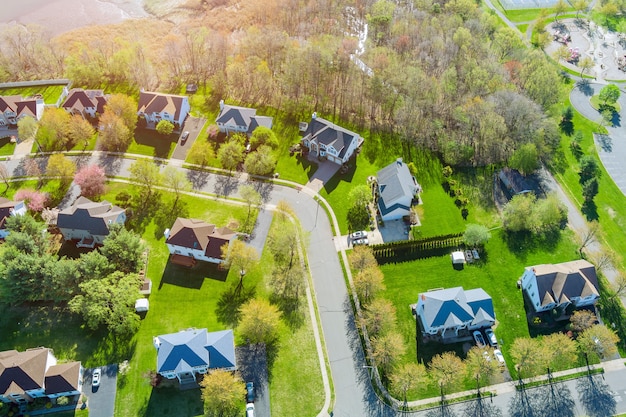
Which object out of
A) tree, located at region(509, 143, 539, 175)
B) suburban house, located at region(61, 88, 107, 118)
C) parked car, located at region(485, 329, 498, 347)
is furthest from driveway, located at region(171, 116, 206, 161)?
tree, located at region(509, 143, 539, 175)

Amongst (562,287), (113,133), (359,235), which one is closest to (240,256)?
(359,235)

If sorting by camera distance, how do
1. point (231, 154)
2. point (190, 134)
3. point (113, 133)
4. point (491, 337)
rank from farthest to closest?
point (190, 134)
point (113, 133)
point (231, 154)
point (491, 337)

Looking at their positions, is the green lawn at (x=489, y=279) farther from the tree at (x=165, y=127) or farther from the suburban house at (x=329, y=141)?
the tree at (x=165, y=127)

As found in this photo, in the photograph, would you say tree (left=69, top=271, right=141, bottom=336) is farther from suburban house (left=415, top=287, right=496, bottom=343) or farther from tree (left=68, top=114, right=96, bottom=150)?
suburban house (left=415, top=287, right=496, bottom=343)

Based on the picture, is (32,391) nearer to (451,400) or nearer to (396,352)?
(396,352)

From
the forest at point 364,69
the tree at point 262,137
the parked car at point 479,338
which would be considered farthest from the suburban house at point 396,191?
the parked car at point 479,338

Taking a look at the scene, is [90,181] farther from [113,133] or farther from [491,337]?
[491,337]
